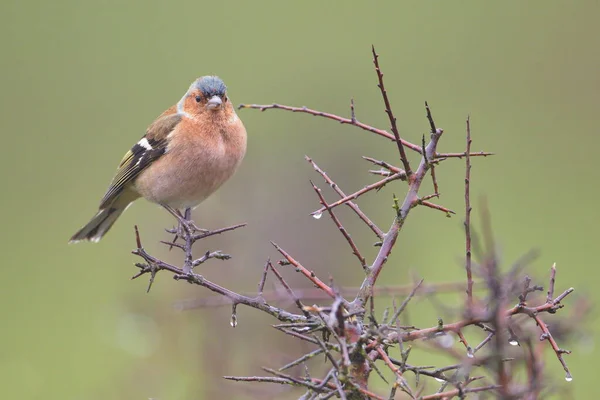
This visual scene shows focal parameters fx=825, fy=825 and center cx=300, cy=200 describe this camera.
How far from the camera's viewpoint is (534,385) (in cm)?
147

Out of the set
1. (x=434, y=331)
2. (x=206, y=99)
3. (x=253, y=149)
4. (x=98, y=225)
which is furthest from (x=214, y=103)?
(x=253, y=149)

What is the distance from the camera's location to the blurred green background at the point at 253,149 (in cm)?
562

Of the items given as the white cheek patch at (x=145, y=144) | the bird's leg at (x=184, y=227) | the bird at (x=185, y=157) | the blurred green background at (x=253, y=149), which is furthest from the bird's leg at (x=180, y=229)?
the blurred green background at (x=253, y=149)

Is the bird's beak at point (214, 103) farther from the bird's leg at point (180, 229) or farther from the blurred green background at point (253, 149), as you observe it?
the blurred green background at point (253, 149)

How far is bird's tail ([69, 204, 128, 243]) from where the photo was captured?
450cm

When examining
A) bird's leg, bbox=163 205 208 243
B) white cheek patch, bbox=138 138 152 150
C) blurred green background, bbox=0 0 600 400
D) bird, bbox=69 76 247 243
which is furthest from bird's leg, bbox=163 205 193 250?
blurred green background, bbox=0 0 600 400

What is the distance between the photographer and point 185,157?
157 inches

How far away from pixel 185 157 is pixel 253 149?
3278mm

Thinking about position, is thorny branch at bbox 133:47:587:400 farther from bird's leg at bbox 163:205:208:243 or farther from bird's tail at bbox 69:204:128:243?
bird's tail at bbox 69:204:128:243

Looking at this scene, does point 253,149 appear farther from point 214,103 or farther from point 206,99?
point 214,103

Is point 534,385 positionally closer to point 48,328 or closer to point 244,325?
point 244,325

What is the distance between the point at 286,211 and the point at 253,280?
85 centimetres

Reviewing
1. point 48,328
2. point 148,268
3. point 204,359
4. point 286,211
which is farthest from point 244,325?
point 48,328

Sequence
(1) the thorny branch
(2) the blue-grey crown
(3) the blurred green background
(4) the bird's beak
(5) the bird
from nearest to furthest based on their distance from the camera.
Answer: (1) the thorny branch
(5) the bird
(4) the bird's beak
(2) the blue-grey crown
(3) the blurred green background
